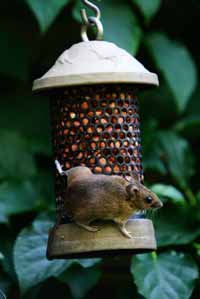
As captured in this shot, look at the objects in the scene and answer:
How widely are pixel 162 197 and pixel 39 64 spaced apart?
132cm

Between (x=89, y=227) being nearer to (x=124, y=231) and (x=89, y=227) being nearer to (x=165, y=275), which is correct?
(x=124, y=231)

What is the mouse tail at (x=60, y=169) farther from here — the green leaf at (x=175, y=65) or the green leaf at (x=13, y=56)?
the green leaf at (x=13, y=56)

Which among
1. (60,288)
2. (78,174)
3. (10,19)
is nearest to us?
(78,174)

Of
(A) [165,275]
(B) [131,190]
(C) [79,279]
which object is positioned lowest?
(C) [79,279]

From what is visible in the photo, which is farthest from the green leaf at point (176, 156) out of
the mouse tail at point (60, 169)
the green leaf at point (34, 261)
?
the mouse tail at point (60, 169)

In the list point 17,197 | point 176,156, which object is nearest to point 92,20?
point 17,197

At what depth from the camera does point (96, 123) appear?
3.27m

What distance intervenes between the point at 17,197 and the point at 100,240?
151 centimetres

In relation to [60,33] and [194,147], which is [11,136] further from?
[194,147]

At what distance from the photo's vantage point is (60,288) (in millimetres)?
4355

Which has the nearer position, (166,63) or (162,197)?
(162,197)

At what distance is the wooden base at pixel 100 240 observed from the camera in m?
3.10

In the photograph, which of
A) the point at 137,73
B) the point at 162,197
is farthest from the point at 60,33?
the point at 137,73

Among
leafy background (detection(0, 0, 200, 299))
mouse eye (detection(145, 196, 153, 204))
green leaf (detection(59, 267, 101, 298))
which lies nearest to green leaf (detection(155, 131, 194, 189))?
leafy background (detection(0, 0, 200, 299))
